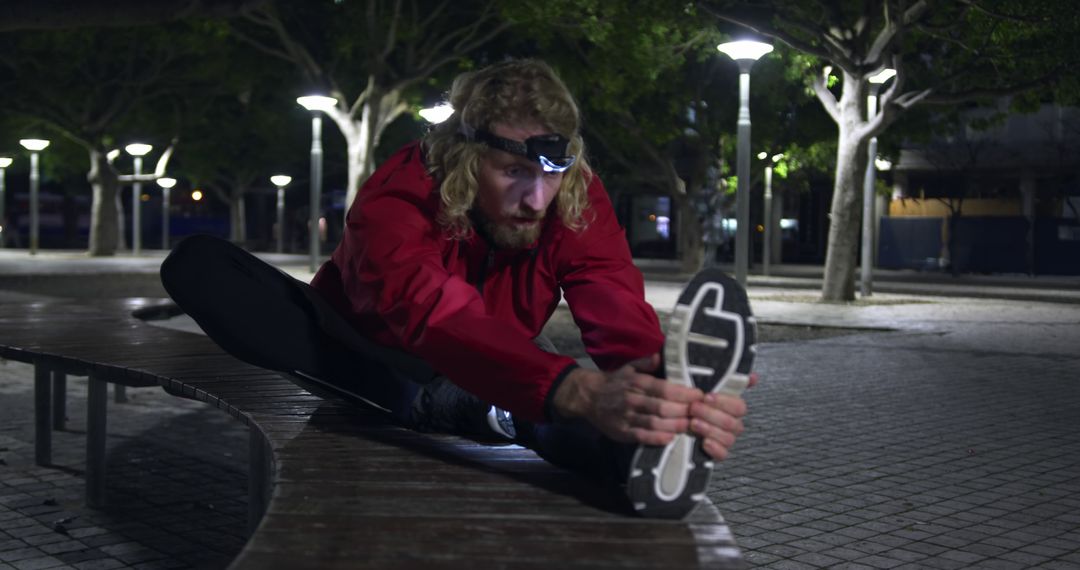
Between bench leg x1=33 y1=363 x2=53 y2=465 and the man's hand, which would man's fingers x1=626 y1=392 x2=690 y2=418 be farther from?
bench leg x1=33 y1=363 x2=53 y2=465

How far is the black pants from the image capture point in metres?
3.27

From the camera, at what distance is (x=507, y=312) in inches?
124

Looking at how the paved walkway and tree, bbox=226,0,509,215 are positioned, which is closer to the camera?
the paved walkway

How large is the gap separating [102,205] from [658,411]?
36.3 meters

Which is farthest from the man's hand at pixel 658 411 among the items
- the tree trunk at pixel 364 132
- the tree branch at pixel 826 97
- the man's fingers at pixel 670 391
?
the tree trunk at pixel 364 132

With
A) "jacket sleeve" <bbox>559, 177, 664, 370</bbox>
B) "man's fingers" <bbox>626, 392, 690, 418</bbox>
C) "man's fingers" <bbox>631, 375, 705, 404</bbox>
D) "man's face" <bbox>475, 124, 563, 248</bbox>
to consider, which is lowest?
"man's fingers" <bbox>626, 392, 690, 418</bbox>

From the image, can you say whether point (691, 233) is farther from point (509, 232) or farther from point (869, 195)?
point (509, 232)

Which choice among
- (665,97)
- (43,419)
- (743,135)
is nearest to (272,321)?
(43,419)

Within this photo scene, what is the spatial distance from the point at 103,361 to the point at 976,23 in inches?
590

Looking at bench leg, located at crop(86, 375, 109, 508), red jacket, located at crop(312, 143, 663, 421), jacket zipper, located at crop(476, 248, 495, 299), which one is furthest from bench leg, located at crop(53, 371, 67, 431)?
jacket zipper, located at crop(476, 248, 495, 299)

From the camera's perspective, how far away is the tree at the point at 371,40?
78.8ft

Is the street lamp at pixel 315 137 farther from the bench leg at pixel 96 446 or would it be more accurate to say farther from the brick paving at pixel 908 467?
the bench leg at pixel 96 446

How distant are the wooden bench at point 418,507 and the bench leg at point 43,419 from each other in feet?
6.88

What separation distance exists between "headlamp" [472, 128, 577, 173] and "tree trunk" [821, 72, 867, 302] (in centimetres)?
1621
